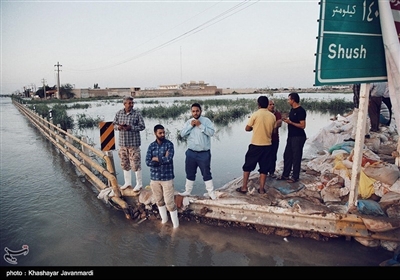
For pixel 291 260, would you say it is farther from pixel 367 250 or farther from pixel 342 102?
pixel 342 102

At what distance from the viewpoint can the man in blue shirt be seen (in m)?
3.77

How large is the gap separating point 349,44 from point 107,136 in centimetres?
416

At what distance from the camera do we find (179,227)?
4066mm

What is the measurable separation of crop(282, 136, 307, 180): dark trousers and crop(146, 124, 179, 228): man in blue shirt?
2207 millimetres

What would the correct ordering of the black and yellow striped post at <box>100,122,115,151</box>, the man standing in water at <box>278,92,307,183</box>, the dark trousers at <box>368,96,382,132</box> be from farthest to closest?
the dark trousers at <box>368,96,382,132</box>, the black and yellow striped post at <box>100,122,115,151</box>, the man standing in water at <box>278,92,307,183</box>

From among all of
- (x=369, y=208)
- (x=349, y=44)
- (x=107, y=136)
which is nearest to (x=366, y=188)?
(x=369, y=208)

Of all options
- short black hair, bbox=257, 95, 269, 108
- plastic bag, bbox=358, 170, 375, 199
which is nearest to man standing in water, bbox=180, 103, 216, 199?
short black hair, bbox=257, 95, 269, 108

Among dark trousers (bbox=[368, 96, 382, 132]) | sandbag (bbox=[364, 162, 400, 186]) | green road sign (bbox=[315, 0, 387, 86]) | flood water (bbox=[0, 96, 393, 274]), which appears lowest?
flood water (bbox=[0, 96, 393, 274])

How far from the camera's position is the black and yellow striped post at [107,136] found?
484cm

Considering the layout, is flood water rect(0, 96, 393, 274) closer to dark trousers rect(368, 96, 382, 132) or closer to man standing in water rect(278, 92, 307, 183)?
man standing in water rect(278, 92, 307, 183)

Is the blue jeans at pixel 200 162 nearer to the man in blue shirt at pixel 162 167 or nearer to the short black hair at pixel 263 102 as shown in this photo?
the man in blue shirt at pixel 162 167

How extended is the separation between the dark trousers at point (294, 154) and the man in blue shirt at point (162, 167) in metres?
2.21
